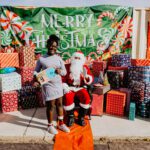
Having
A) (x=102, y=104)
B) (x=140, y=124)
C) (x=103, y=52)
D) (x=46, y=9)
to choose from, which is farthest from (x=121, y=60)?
(x=46, y=9)

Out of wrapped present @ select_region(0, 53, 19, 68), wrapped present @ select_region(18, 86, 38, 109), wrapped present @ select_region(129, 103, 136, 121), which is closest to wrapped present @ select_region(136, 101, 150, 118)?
wrapped present @ select_region(129, 103, 136, 121)

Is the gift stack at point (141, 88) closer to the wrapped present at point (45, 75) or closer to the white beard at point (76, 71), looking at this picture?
the white beard at point (76, 71)

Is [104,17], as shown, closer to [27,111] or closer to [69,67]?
[69,67]

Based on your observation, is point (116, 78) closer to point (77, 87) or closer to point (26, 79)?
point (77, 87)

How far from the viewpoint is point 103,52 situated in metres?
7.70

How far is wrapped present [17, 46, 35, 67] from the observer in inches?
255

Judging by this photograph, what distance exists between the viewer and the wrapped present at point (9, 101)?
232 inches

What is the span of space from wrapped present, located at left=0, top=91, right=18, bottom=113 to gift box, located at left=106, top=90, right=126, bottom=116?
2250 mm

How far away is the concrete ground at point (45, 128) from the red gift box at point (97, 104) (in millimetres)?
127

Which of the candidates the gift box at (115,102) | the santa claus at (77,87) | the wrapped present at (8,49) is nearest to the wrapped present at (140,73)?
the gift box at (115,102)

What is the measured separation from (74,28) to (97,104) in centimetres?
286

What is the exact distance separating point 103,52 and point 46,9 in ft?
7.13

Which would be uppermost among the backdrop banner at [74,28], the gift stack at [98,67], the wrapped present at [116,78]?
the backdrop banner at [74,28]

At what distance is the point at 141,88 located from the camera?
5.62 metres
